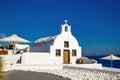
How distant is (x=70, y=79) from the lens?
52.0 ft

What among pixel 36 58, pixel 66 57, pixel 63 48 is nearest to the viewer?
pixel 36 58

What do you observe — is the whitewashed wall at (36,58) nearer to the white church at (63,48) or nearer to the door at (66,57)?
the white church at (63,48)

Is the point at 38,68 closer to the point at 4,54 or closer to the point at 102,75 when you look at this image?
the point at 4,54

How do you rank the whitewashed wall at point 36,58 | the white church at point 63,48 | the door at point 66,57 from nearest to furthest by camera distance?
the whitewashed wall at point 36,58 < the white church at point 63,48 < the door at point 66,57

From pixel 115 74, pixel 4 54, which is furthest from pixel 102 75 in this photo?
pixel 4 54

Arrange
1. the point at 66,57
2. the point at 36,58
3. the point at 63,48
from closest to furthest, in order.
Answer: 1. the point at 36,58
2. the point at 63,48
3. the point at 66,57

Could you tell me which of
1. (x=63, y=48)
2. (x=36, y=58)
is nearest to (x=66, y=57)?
(x=63, y=48)

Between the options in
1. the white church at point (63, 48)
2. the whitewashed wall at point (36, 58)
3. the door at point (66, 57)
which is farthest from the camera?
the door at point (66, 57)

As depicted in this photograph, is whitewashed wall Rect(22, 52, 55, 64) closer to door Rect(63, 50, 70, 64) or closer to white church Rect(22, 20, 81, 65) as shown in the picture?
white church Rect(22, 20, 81, 65)

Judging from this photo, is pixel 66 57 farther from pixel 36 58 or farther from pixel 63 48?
pixel 36 58

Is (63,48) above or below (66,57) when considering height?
above

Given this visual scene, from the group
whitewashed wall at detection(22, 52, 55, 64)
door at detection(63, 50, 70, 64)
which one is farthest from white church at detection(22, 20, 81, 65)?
whitewashed wall at detection(22, 52, 55, 64)

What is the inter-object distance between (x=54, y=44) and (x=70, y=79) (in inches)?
476

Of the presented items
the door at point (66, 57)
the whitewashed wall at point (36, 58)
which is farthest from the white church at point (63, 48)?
the whitewashed wall at point (36, 58)
